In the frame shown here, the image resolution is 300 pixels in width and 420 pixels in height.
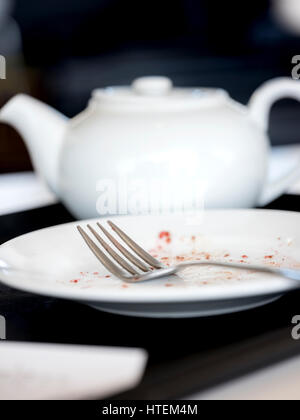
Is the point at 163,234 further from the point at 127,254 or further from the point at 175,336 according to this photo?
the point at 175,336

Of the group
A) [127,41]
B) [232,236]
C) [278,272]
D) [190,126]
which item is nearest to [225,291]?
[278,272]

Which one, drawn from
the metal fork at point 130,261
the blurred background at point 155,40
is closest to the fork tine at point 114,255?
the metal fork at point 130,261

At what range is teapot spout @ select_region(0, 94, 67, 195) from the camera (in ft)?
2.47

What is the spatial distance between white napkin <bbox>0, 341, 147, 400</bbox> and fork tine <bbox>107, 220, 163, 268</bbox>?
0.11m

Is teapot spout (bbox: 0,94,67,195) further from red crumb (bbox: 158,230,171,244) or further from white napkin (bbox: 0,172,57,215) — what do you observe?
red crumb (bbox: 158,230,171,244)

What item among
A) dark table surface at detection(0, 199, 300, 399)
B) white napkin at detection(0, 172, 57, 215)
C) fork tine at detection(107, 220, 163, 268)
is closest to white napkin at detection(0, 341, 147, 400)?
dark table surface at detection(0, 199, 300, 399)

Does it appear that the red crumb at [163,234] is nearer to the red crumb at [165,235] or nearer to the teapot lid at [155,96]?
the red crumb at [165,235]

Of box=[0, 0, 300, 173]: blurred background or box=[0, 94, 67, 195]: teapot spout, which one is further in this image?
box=[0, 0, 300, 173]: blurred background

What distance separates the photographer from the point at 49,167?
29.6 inches

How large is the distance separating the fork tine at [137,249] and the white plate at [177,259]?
19mm

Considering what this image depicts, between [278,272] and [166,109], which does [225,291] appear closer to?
[278,272]

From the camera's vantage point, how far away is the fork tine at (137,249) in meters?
0.53

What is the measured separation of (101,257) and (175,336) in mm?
110

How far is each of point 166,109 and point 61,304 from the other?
0.27 meters
